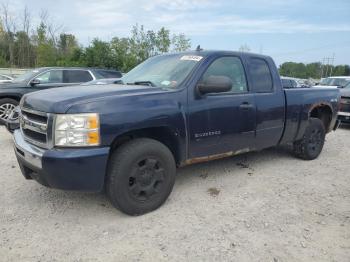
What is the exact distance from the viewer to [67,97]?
10.9 ft

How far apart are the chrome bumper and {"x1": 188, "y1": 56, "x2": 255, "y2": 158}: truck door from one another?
1639 mm

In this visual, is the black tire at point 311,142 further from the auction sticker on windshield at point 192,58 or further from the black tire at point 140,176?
the black tire at point 140,176

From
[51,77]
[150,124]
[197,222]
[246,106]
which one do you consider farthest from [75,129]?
[51,77]

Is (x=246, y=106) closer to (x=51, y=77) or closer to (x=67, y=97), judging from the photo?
(x=67, y=97)

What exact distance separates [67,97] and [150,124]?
0.87 metres

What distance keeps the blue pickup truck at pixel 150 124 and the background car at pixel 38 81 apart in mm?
5080

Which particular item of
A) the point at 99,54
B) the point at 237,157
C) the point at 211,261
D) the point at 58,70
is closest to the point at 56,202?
the point at 211,261

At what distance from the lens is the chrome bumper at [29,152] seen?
3.21 m

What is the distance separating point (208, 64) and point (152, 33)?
2888 centimetres

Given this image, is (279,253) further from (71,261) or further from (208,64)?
(208,64)

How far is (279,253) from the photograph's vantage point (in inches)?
117

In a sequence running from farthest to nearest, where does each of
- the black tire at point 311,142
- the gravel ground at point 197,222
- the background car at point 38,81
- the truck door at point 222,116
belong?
the background car at point 38,81 < the black tire at point 311,142 < the truck door at point 222,116 < the gravel ground at point 197,222

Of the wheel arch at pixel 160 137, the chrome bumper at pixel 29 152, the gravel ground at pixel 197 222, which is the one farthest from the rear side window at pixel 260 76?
the chrome bumper at pixel 29 152

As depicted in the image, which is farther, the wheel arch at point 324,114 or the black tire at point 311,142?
the wheel arch at point 324,114
